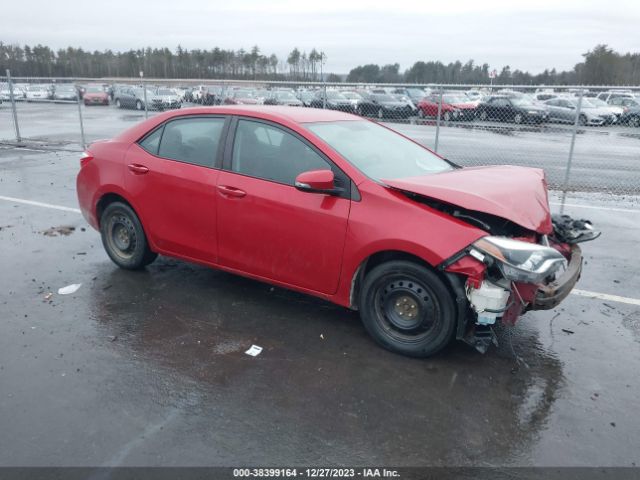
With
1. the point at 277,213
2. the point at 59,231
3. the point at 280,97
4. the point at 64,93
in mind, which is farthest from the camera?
the point at 64,93

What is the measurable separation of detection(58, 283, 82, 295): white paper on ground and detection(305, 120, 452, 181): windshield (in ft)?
9.10

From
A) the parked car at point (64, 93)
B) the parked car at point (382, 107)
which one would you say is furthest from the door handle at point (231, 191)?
the parked car at point (64, 93)

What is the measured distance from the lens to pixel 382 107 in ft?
81.4

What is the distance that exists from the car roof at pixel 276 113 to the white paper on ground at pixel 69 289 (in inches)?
75.0

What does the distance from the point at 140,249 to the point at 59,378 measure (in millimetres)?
1933

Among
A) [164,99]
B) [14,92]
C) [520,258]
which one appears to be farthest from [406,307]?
[14,92]

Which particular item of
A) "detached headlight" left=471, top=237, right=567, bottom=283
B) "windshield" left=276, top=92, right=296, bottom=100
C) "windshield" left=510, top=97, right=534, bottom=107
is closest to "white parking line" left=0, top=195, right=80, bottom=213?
"detached headlight" left=471, top=237, right=567, bottom=283

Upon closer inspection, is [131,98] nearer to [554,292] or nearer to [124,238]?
[124,238]

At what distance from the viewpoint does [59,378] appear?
3.57 metres

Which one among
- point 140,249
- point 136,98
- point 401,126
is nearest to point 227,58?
point 136,98

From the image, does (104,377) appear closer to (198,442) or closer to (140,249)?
(198,442)

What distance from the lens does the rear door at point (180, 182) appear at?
15.3 ft

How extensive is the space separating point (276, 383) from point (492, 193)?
2043mm

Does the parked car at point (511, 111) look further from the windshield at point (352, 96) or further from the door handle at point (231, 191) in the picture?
the door handle at point (231, 191)
